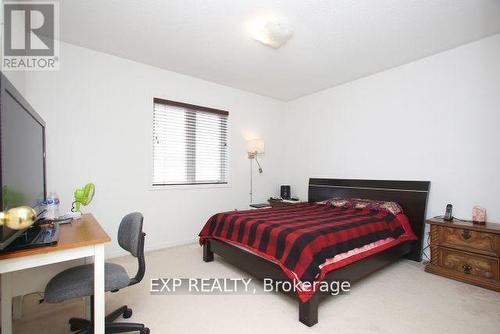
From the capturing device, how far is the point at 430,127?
117 inches

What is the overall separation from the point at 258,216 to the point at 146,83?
2.35 metres

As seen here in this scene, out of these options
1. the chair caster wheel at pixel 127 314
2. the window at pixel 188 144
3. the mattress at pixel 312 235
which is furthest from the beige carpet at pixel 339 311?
the window at pixel 188 144

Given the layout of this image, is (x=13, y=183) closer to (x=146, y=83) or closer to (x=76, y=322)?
(x=76, y=322)

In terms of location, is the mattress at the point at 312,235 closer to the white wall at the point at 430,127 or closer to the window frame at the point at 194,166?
the white wall at the point at 430,127

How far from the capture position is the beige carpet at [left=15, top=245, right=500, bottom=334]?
1.73 meters

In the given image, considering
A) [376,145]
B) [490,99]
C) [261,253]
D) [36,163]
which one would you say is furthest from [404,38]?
[36,163]

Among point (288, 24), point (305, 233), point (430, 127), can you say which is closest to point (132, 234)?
point (305, 233)

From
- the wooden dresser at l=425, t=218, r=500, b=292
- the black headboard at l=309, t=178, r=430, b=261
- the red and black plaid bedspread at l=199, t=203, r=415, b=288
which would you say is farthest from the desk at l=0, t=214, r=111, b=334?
the black headboard at l=309, t=178, r=430, b=261

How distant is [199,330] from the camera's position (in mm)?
1705

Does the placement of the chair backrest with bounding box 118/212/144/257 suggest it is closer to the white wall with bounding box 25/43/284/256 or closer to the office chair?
the office chair

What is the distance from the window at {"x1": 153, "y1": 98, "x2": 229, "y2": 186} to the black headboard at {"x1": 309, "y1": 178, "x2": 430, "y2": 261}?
190 centimetres

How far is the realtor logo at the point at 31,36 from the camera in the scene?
6.93 ft

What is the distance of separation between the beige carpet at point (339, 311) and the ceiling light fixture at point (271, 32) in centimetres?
248

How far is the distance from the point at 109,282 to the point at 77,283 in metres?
0.17
